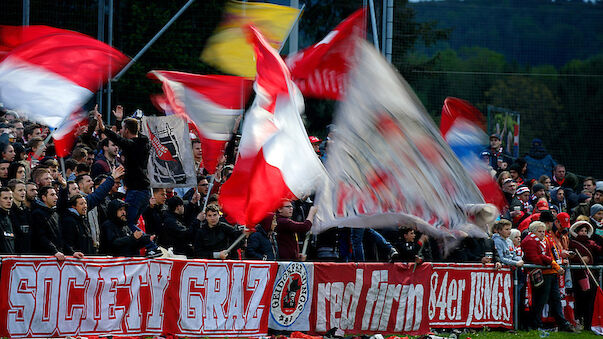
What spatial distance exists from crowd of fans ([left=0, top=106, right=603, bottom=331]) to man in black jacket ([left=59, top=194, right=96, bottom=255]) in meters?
0.01

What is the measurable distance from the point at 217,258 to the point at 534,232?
21.4ft

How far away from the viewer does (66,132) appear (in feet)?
42.9

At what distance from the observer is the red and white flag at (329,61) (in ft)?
35.7

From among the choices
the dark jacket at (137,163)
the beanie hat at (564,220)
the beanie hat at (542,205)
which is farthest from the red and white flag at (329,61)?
the beanie hat at (542,205)

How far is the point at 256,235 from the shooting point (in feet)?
44.4

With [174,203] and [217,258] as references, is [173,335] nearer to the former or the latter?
[217,258]

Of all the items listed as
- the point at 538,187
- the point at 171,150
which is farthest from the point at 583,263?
the point at 171,150

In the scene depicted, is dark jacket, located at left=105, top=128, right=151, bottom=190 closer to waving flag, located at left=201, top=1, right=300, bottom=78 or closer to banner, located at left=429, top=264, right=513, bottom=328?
waving flag, located at left=201, top=1, right=300, bottom=78

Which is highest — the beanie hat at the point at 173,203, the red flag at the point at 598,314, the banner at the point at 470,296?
the beanie hat at the point at 173,203

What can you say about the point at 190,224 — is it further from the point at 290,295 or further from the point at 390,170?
the point at 390,170

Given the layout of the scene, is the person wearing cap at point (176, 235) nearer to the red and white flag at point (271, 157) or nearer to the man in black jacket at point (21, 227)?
the man in black jacket at point (21, 227)

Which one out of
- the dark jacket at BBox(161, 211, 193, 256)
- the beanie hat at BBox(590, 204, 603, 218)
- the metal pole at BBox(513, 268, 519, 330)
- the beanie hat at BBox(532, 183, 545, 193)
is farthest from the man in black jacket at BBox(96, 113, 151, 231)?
the beanie hat at BBox(590, 204, 603, 218)

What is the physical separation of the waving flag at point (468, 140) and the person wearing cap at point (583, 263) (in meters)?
6.26

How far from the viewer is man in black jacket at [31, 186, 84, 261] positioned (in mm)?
11586
